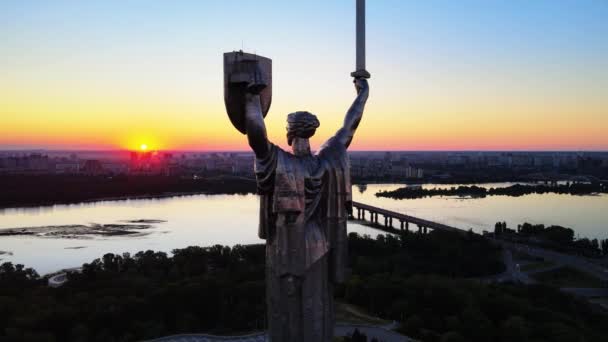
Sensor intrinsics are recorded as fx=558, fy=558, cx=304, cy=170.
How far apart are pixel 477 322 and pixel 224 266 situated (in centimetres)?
823

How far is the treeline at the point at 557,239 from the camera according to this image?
20203 millimetres

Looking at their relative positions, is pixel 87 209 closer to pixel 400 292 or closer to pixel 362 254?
pixel 362 254

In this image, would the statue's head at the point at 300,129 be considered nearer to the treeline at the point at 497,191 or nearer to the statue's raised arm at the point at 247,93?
the statue's raised arm at the point at 247,93

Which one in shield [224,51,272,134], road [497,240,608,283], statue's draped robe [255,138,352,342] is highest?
shield [224,51,272,134]

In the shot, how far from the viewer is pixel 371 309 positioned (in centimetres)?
1069

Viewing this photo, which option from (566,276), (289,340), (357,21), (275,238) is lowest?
(566,276)

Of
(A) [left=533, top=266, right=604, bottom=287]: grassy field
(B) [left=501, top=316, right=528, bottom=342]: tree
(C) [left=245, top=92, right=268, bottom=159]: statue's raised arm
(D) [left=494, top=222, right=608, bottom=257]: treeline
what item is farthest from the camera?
(D) [left=494, top=222, right=608, bottom=257]: treeline

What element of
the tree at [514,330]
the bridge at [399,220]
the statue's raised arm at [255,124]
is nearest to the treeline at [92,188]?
the bridge at [399,220]

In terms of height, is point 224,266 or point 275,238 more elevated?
point 275,238

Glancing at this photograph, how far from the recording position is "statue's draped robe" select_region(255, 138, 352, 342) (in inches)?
85.2

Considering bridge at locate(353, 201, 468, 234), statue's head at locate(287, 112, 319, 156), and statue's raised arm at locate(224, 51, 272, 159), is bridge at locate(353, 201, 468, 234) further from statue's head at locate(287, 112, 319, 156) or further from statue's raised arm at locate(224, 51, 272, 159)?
statue's raised arm at locate(224, 51, 272, 159)

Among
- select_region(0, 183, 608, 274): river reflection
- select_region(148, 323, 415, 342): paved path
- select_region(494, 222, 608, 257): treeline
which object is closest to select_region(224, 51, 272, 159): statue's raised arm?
select_region(148, 323, 415, 342): paved path

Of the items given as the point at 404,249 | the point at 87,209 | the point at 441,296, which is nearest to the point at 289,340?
the point at 441,296

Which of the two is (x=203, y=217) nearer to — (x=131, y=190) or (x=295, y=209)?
(x=131, y=190)
